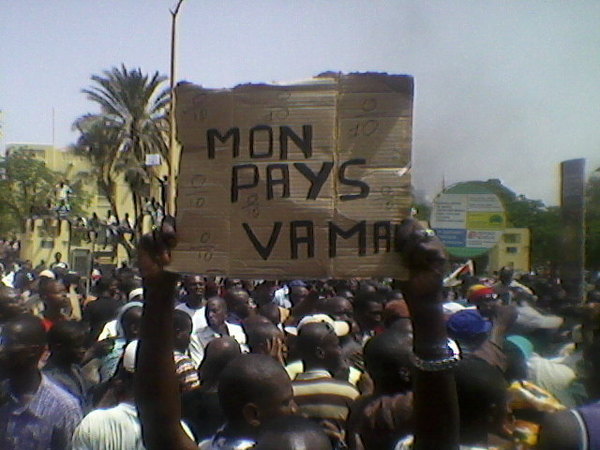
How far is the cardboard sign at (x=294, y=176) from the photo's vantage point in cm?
243

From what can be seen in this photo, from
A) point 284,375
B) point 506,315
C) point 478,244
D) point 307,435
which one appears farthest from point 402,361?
point 478,244

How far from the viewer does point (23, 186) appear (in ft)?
145

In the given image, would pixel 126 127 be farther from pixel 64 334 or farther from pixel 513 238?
pixel 64 334

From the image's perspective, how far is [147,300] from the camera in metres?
2.58

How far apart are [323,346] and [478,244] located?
493 centimetres

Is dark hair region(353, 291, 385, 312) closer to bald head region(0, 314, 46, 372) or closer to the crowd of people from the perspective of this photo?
the crowd of people

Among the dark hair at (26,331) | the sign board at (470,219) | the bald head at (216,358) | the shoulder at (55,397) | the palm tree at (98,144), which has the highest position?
the palm tree at (98,144)

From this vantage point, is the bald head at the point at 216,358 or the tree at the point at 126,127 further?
the tree at the point at 126,127

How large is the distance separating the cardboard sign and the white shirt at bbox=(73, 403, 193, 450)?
1.25m

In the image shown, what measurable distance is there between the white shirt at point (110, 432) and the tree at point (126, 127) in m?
32.8

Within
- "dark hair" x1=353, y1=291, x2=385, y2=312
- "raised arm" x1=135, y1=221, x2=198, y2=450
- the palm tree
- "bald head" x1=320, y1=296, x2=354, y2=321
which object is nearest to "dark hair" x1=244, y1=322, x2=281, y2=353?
"bald head" x1=320, y1=296, x2=354, y2=321

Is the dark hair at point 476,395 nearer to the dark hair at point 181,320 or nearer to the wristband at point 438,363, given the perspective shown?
the wristband at point 438,363

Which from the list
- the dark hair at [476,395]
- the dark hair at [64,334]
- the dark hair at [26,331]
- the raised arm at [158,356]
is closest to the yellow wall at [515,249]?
the dark hair at [64,334]

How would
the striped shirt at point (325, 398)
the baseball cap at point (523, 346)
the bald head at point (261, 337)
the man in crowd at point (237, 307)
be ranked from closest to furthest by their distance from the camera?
the striped shirt at point (325, 398) → the bald head at point (261, 337) → the baseball cap at point (523, 346) → the man in crowd at point (237, 307)
